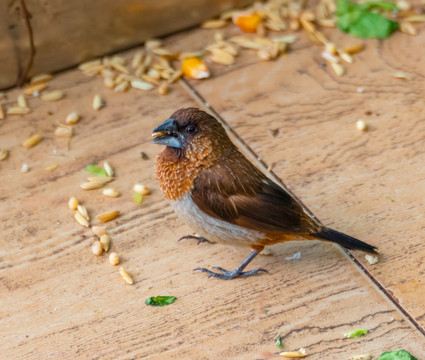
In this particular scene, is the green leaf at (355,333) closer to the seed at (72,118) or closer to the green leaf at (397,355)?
the green leaf at (397,355)

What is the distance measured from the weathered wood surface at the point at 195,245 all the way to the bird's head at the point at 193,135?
52cm

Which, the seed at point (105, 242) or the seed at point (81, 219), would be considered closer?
the seed at point (105, 242)

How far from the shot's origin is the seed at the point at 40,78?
4.17 meters

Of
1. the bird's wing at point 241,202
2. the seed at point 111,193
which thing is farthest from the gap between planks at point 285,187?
the seed at point 111,193

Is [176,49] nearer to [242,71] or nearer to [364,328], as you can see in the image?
[242,71]

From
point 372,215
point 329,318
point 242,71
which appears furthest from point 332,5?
point 329,318

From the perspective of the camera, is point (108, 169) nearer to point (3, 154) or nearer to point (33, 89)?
point (3, 154)

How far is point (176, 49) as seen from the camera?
4406 mm

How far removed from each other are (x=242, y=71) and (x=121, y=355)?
6.94 feet

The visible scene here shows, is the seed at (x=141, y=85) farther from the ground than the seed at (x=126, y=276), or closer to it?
farther from the ground

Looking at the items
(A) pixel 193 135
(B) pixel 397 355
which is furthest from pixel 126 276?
(B) pixel 397 355

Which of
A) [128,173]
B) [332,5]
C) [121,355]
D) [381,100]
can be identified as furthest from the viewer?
[332,5]

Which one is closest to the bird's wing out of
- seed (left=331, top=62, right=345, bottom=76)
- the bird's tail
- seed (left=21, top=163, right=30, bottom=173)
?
the bird's tail

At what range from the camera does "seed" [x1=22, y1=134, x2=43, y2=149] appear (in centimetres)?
372
